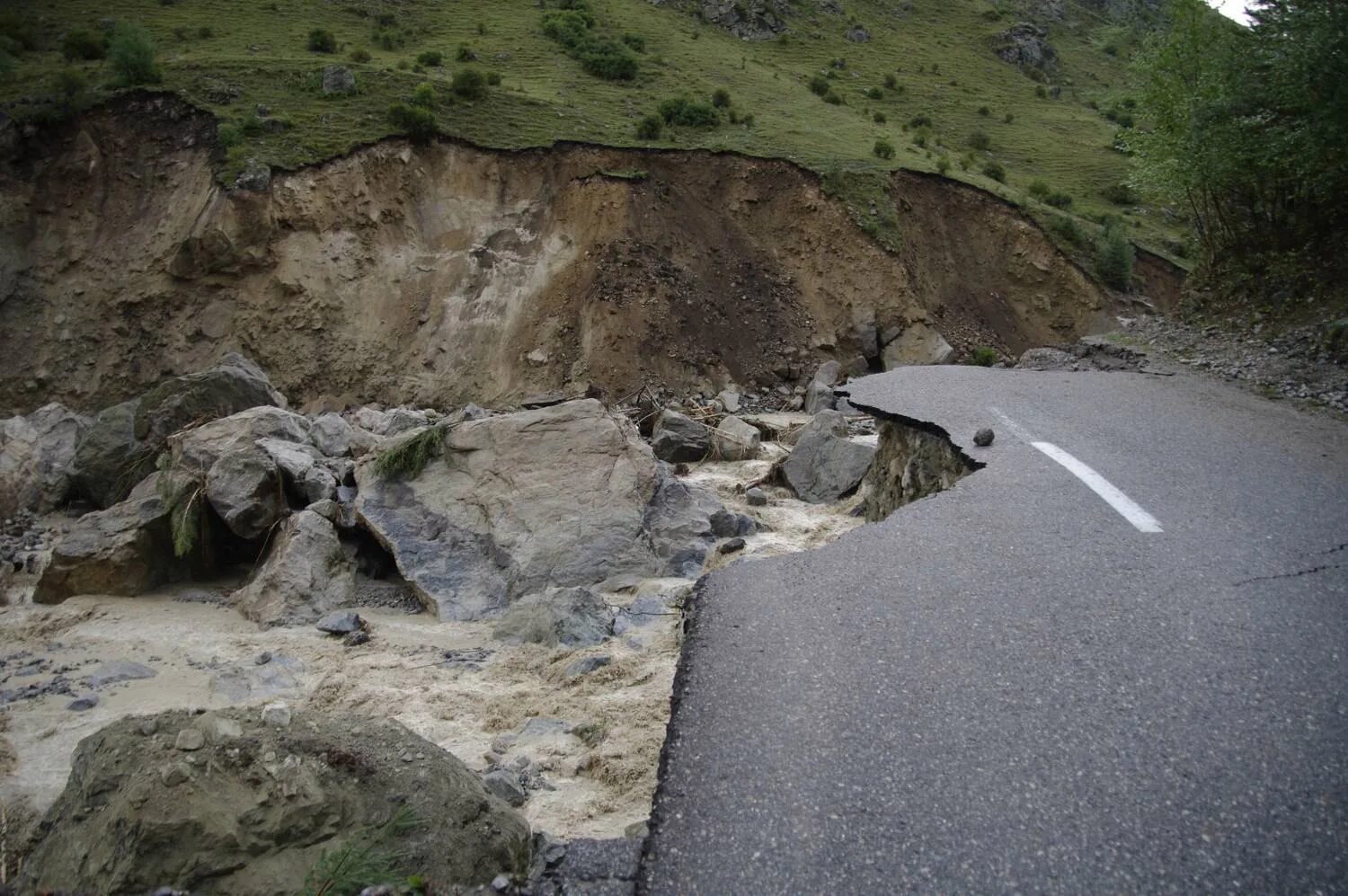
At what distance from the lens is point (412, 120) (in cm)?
2541

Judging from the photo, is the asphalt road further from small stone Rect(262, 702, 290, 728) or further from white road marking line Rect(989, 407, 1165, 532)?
small stone Rect(262, 702, 290, 728)

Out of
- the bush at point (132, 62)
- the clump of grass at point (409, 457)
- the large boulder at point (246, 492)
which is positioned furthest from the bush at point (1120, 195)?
the large boulder at point (246, 492)

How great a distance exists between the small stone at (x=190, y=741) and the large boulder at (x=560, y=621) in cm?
372

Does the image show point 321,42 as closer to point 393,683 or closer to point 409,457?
point 409,457

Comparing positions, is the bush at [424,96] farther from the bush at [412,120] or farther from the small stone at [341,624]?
the small stone at [341,624]

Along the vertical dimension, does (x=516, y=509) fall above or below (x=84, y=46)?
below

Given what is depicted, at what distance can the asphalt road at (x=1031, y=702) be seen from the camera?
300 cm

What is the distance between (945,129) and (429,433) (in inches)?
1553

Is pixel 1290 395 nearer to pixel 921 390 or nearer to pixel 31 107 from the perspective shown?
pixel 921 390

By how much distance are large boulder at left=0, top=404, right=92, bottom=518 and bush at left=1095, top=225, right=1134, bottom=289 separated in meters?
29.1

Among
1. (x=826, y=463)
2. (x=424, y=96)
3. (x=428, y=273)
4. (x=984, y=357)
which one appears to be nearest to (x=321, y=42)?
(x=424, y=96)

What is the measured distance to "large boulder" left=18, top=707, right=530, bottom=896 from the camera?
127 inches

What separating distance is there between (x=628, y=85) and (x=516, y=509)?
2974cm

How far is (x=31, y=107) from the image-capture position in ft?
79.5
